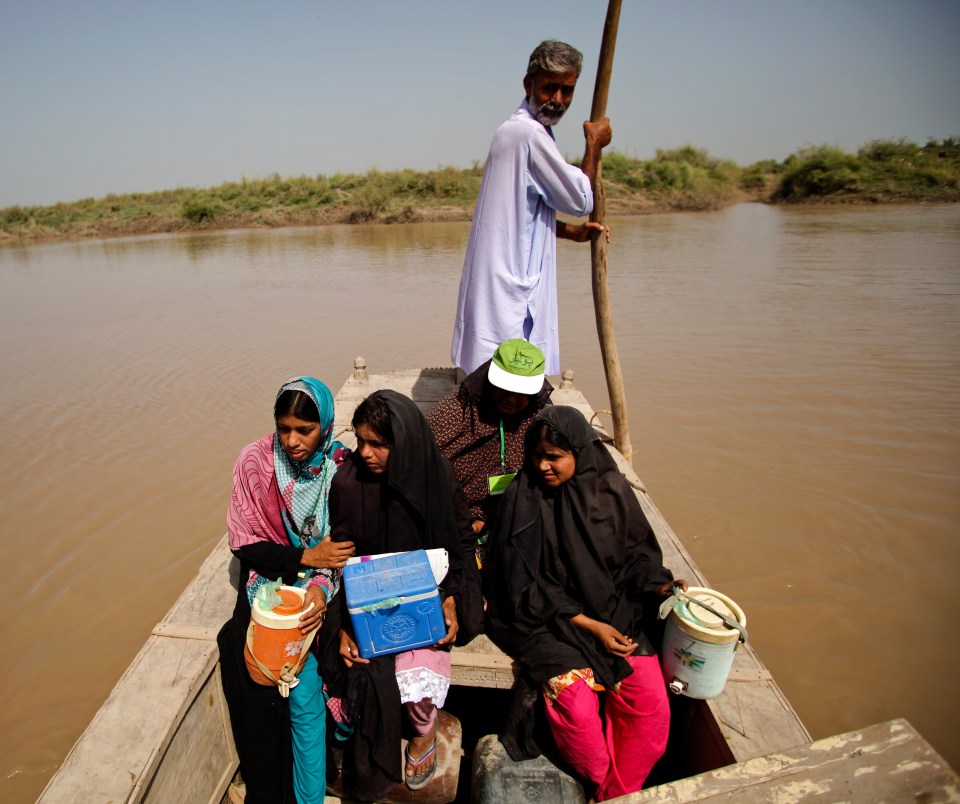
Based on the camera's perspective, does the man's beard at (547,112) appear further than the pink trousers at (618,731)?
Yes

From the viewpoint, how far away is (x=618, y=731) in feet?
6.23

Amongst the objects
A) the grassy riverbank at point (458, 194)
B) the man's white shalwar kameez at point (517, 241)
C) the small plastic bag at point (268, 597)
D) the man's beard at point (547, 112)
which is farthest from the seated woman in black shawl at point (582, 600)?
the grassy riverbank at point (458, 194)

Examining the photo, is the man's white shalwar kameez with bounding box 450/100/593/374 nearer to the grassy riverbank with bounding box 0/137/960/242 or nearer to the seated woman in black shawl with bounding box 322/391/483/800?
the seated woman in black shawl with bounding box 322/391/483/800

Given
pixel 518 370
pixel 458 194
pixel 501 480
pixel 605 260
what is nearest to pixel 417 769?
pixel 501 480

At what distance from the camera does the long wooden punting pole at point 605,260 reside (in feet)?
8.93

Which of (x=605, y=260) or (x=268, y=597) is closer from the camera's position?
(x=268, y=597)

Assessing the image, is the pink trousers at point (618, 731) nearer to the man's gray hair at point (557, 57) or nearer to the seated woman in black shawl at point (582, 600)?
the seated woman in black shawl at point (582, 600)

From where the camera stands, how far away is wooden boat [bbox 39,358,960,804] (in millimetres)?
1363

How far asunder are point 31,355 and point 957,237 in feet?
57.8

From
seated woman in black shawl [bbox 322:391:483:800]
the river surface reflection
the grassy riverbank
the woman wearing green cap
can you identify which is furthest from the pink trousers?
the grassy riverbank

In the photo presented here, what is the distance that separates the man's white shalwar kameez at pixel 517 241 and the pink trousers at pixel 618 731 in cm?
A: 155

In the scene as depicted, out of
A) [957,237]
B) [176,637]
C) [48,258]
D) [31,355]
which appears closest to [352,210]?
[48,258]

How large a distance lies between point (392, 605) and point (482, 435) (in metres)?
0.97

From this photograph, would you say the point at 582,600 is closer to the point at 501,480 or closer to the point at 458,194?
the point at 501,480
